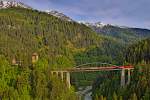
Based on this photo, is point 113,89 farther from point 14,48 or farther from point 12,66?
point 14,48

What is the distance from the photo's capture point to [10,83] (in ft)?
337

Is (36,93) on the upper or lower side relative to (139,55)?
lower

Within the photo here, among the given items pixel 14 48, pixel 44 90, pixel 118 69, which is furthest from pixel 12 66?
pixel 14 48

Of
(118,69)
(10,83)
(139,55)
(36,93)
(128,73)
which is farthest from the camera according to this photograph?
(139,55)

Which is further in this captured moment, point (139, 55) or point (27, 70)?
point (139, 55)

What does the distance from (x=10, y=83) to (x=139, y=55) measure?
50.0 m

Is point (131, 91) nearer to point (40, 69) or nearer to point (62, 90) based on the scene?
point (62, 90)

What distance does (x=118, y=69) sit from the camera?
392 feet

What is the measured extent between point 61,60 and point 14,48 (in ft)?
73.8

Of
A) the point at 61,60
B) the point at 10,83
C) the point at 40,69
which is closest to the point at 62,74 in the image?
the point at 40,69

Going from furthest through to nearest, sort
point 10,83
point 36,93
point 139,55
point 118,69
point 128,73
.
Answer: point 139,55 → point 118,69 → point 128,73 → point 10,83 → point 36,93

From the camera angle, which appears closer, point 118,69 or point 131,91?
point 131,91

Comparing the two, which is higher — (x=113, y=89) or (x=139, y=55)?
(x=139, y=55)

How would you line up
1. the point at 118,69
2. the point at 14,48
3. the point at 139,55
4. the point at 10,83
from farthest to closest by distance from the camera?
the point at 14,48
the point at 139,55
the point at 118,69
the point at 10,83
